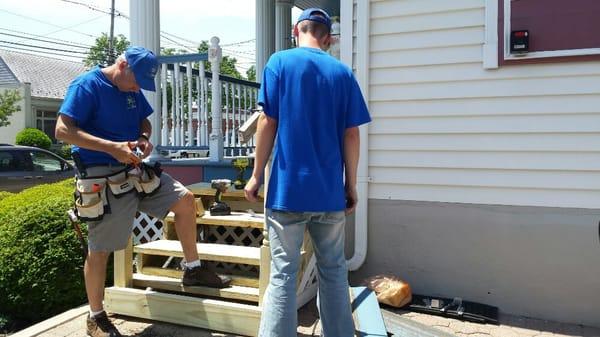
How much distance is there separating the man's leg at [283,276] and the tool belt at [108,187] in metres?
0.99

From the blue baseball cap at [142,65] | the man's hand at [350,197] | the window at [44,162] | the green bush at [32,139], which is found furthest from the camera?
the green bush at [32,139]

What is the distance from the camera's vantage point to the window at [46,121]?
88.8 feet

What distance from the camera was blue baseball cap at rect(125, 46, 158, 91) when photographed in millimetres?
2678

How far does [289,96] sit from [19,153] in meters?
9.35

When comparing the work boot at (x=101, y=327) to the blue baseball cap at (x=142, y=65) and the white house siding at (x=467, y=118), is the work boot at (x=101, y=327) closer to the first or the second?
the blue baseball cap at (x=142, y=65)

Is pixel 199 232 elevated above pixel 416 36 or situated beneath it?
situated beneath

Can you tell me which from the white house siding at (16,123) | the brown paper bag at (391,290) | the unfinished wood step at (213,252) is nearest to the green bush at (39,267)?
the unfinished wood step at (213,252)

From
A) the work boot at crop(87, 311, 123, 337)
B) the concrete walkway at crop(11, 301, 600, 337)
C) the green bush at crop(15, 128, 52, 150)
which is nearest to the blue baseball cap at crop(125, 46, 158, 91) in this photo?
the work boot at crop(87, 311, 123, 337)

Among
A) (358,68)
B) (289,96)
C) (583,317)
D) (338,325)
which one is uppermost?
(358,68)

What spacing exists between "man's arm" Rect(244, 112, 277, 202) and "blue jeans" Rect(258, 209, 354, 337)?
0.15 meters

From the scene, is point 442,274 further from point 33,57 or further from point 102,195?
point 33,57

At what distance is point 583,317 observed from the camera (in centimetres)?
324

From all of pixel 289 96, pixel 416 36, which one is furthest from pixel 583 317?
pixel 289 96

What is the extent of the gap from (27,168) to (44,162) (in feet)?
1.41
